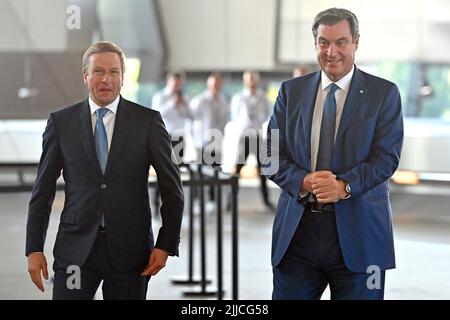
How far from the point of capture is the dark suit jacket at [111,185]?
371 centimetres

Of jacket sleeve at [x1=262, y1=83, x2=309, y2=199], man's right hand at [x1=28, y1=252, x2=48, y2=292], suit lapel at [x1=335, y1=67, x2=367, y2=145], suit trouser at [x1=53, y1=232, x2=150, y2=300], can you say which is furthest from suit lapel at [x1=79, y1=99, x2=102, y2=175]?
suit lapel at [x1=335, y1=67, x2=367, y2=145]

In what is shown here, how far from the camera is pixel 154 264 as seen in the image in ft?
12.3

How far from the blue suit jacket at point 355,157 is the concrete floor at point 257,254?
377 centimetres

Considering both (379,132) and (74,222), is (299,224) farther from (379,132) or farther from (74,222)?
(74,222)

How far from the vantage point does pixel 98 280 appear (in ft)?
12.3

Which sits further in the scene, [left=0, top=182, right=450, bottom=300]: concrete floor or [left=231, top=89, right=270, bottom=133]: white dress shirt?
[left=231, top=89, right=270, bottom=133]: white dress shirt

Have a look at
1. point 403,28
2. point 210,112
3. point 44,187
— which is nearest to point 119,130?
point 44,187

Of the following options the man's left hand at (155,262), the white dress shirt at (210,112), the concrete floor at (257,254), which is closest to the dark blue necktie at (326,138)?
the man's left hand at (155,262)

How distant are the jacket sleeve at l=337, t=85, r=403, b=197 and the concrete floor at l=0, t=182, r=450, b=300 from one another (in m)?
3.87

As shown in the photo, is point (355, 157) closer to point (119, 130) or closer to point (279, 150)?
point (279, 150)

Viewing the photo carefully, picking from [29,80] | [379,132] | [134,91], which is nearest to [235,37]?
[134,91]

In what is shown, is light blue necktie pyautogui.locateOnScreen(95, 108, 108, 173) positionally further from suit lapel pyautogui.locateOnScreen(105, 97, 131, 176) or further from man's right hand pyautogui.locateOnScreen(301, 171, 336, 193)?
man's right hand pyautogui.locateOnScreen(301, 171, 336, 193)

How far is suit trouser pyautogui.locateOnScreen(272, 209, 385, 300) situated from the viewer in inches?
149

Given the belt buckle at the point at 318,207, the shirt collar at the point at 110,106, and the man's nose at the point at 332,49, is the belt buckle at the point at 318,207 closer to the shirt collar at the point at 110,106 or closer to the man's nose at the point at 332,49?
the man's nose at the point at 332,49
